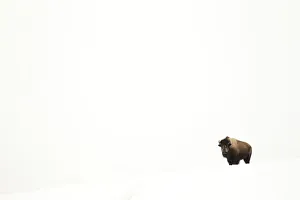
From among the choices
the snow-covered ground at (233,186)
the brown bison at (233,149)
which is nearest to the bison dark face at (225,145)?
the brown bison at (233,149)

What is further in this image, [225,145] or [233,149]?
[233,149]

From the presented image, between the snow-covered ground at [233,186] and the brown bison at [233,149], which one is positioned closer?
the snow-covered ground at [233,186]

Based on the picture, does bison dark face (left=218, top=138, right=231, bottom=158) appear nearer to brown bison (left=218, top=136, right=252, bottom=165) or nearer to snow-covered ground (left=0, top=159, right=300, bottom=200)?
brown bison (left=218, top=136, right=252, bottom=165)

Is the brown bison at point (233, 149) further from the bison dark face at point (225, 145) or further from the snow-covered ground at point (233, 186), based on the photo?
the snow-covered ground at point (233, 186)

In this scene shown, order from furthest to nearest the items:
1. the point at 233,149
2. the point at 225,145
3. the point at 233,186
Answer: the point at 233,149 < the point at 225,145 < the point at 233,186

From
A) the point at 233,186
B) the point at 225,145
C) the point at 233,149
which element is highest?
the point at 225,145

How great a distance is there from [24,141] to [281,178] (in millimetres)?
197819

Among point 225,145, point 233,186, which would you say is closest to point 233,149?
point 225,145

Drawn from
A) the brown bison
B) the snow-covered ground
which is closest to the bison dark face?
the brown bison

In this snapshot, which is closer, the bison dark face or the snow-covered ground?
the snow-covered ground

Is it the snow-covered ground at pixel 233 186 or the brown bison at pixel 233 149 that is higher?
the brown bison at pixel 233 149

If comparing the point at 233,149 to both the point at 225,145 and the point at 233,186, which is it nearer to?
the point at 225,145

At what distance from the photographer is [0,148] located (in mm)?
172375

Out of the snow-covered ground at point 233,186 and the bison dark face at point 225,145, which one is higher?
Result: the bison dark face at point 225,145
